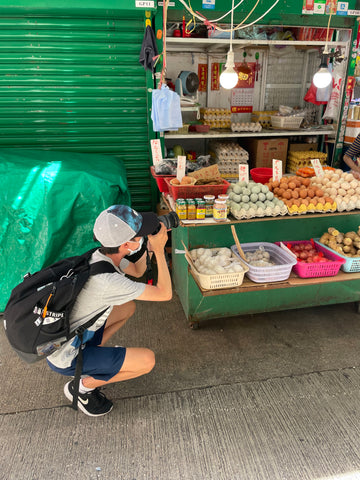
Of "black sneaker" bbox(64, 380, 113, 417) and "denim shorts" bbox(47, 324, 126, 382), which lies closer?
"denim shorts" bbox(47, 324, 126, 382)

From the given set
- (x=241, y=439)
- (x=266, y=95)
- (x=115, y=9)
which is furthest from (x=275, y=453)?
(x=266, y=95)

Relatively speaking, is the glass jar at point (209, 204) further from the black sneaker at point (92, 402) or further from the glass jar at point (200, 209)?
the black sneaker at point (92, 402)

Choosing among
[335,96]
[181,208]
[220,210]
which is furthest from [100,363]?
[335,96]

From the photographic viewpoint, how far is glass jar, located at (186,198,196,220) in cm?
288

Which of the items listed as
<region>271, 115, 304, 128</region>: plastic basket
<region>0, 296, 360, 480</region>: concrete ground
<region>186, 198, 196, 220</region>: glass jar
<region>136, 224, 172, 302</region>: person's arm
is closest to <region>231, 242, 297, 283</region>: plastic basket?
<region>186, 198, 196, 220</region>: glass jar

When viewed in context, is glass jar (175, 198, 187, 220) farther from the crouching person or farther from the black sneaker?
the black sneaker

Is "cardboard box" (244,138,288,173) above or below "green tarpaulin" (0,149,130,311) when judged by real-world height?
above

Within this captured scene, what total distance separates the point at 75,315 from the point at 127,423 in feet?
3.10

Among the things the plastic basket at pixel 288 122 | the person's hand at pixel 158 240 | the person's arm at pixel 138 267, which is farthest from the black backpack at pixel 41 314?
the plastic basket at pixel 288 122

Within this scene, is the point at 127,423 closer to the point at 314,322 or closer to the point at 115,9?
the point at 314,322

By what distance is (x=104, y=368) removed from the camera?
2248mm

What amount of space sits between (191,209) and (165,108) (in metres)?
1.60

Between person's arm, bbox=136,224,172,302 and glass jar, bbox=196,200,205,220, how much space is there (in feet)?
1.94

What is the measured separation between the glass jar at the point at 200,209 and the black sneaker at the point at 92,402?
158cm
